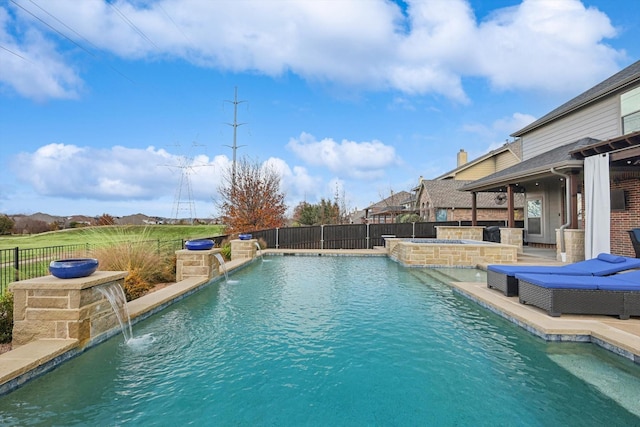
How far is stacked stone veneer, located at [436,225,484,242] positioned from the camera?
50.1ft

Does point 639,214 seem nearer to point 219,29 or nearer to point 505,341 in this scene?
point 505,341

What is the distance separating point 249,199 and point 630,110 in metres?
17.0

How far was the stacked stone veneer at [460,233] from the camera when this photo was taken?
15266 millimetres

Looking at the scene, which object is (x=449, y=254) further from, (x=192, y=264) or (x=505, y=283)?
(x=192, y=264)

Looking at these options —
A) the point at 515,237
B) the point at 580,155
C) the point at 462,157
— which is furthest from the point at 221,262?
the point at 462,157

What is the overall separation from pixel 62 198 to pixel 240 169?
9149mm

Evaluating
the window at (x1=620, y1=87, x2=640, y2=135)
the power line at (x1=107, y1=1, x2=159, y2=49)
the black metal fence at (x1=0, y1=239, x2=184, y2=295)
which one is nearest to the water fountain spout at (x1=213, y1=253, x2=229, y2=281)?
the black metal fence at (x1=0, y1=239, x2=184, y2=295)

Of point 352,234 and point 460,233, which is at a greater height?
point 460,233

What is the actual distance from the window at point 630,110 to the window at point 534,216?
5523mm

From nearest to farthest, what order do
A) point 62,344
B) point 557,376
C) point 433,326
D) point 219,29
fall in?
1. point 557,376
2. point 62,344
3. point 433,326
4. point 219,29

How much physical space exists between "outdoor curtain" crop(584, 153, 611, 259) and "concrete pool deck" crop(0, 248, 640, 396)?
4.53 meters

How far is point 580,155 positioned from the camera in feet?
33.3

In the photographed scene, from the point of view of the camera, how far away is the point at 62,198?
16.5 metres

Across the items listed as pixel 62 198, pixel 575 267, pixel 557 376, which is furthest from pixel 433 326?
pixel 62 198
